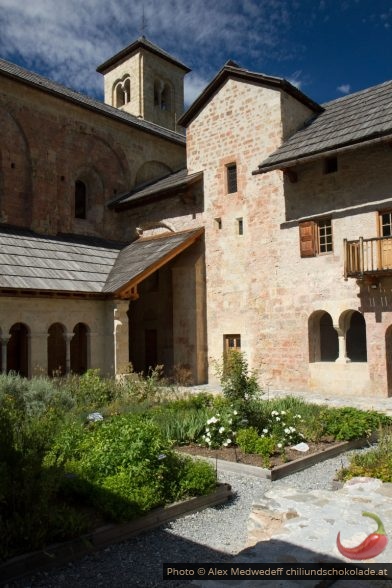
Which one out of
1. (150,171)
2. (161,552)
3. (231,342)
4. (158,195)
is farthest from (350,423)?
(150,171)

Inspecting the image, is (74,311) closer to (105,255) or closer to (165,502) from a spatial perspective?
(105,255)

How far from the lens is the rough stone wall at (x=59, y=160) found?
18.2 meters

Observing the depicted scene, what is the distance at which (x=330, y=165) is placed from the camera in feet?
49.3

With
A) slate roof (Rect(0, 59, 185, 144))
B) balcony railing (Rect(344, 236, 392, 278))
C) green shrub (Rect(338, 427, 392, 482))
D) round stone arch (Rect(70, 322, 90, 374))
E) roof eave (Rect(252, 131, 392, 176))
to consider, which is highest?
slate roof (Rect(0, 59, 185, 144))

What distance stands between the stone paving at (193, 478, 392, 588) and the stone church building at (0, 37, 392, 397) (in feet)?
27.6

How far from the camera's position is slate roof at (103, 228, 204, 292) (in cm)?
1595

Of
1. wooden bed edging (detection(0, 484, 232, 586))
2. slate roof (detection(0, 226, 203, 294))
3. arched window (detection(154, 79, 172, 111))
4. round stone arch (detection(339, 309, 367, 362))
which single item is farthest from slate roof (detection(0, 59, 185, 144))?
wooden bed edging (detection(0, 484, 232, 586))

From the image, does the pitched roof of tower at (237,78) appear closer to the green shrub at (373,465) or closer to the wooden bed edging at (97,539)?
the green shrub at (373,465)

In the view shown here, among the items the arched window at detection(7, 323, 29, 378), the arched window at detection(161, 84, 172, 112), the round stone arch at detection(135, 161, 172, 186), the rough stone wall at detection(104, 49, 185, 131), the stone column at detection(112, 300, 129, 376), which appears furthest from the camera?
the arched window at detection(161, 84, 172, 112)

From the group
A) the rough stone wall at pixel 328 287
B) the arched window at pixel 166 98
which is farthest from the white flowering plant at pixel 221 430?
the arched window at pixel 166 98

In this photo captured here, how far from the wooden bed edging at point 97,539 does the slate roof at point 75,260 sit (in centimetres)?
958

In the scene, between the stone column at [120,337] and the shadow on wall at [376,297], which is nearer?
the shadow on wall at [376,297]

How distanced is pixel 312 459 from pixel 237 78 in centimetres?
1390

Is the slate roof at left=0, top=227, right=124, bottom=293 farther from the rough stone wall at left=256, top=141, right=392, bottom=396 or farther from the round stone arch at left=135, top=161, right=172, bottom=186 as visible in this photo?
the rough stone wall at left=256, top=141, right=392, bottom=396
